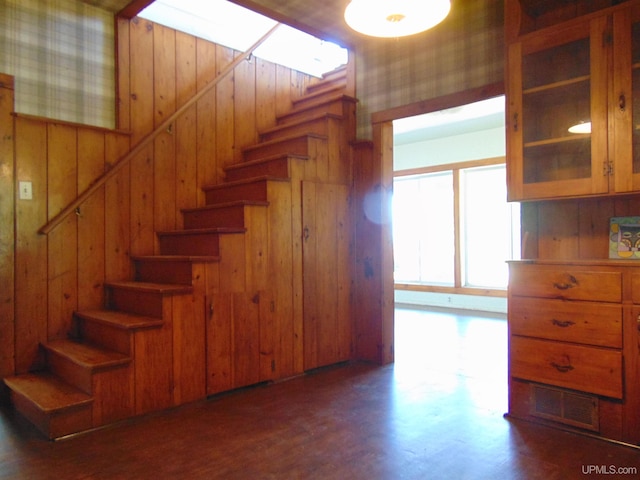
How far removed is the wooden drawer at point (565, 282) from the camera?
225cm

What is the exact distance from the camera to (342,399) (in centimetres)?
287

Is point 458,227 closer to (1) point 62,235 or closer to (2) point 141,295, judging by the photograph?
(2) point 141,295

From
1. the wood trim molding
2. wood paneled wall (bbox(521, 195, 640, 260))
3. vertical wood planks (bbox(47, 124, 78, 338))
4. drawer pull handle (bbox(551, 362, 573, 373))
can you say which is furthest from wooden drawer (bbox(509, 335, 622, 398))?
vertical wood planks (bbox(47, 124, 78, 338))

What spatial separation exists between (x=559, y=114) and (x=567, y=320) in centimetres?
109

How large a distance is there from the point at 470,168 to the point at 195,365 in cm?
505

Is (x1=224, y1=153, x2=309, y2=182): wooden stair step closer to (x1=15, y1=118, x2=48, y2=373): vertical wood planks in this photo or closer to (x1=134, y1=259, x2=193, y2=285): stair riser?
(x1=134, y1=259, x2=193, y2=285): stair riser

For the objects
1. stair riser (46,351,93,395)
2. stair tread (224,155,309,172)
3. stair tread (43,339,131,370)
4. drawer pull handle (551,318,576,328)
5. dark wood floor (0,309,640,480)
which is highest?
stair tread (224,155,309,172)

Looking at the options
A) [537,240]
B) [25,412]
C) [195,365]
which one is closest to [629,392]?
[537,240]

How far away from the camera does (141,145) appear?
10.8 feet

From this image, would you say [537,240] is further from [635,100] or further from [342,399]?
[342,399]

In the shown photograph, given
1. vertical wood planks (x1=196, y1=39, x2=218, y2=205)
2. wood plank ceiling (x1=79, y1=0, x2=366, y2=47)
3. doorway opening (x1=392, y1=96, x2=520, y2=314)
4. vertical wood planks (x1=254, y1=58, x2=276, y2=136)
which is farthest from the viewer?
doorway opening (x1=392, y1=96, x2=520, y2=314)

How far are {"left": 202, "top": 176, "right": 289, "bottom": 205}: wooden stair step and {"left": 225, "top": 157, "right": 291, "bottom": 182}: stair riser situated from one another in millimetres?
135

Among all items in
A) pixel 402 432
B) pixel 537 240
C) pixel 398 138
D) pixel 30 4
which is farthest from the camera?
pixel 398 138

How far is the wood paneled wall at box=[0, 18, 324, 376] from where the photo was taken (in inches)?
114
